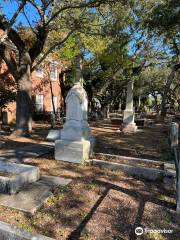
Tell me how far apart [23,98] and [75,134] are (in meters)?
5.66

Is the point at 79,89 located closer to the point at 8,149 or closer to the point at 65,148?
the point at 65,148

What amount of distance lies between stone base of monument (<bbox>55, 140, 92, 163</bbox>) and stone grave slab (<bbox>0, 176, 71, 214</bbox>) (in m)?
1.60

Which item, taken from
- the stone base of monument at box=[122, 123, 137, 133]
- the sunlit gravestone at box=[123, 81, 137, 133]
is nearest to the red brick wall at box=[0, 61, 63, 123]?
the sunlit gravestone at box=[123, 81, 137, 133]

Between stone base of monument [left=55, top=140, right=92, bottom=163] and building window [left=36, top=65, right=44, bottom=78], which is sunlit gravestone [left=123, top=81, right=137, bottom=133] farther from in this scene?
building window [left=36, top=65, right=44, bottom=78]

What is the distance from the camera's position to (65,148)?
22.2 ft

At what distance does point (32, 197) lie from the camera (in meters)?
4.18

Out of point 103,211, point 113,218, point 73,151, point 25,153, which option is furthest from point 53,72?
point 113,218

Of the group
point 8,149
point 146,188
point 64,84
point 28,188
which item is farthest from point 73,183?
point 64,84

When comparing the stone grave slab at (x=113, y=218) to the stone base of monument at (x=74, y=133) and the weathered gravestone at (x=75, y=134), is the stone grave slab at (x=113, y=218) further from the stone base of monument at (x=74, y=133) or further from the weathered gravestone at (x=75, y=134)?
the stone base of monument at (x=74, y=133)

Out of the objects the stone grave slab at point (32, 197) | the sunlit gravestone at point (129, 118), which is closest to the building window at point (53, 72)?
the sunlit gravestone at point (129, 118)

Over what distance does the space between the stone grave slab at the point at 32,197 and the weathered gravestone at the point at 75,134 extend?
1682 millimetres

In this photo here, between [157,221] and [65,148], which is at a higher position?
[65,148]

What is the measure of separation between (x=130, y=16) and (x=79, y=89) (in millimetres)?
9881

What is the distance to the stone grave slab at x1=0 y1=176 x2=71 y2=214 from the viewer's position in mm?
3875
